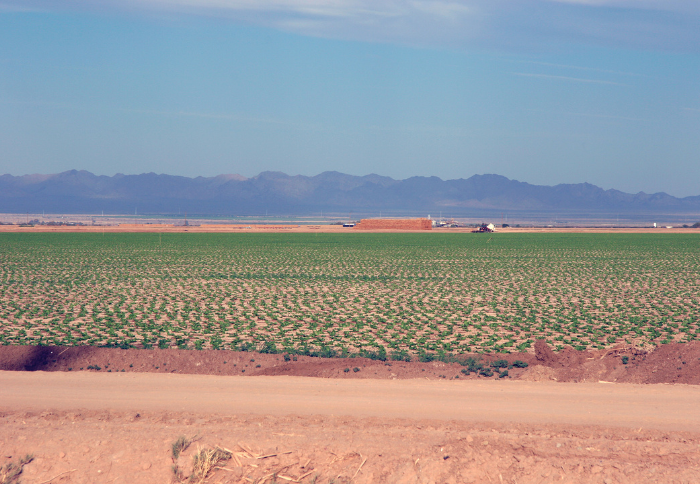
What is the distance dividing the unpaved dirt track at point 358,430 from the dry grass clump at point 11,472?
100 millimetres

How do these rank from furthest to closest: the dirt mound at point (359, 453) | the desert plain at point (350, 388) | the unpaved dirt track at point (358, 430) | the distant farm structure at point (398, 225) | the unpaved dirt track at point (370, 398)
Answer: the distant farm structure at point (398, 225) < the unpaved dirt track at point (370, 398) < the desert plain at point (350, 388) < the unpaved dirt track at point (358, 430) < the dirt mound at point (359, 453)

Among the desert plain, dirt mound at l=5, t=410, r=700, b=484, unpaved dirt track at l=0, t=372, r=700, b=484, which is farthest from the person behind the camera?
the desert plain

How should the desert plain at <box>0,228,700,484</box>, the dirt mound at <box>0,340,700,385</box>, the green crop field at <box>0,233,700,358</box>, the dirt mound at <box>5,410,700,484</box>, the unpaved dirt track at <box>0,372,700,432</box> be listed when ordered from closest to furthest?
the dirt mound at <box>5,410,700,484</box>
the desert plain at <box>0,228,700,484</box>
the unpaved dirt track at <box>0,372,700,432</box>
the dirt mound at <box>0,340,700,385</box>
the green crop field at <box>0,233,700,358</box>

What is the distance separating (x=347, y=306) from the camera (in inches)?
831

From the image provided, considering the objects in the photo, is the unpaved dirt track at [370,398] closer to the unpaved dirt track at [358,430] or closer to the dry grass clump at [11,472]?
the unpaved dirt track at [358,430]

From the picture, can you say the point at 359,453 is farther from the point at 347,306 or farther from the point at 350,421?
the point at 347,306

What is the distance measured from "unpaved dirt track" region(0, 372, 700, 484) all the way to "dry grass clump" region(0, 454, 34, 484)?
0.10 m

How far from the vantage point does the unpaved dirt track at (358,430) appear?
292 inches

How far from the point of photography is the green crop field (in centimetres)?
1522

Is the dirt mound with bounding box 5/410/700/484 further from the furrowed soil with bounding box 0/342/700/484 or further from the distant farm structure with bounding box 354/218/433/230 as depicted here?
the distant farm structure with bounding box 354/218/433/230

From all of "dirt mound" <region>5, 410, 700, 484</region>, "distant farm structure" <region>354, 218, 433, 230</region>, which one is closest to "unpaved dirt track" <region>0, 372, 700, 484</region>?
"dirt mound" <region>5, 410, 700, 484</region>

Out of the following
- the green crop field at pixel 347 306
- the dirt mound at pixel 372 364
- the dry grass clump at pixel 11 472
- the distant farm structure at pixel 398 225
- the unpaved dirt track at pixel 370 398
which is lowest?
the distant farm structure at pixel 398 225

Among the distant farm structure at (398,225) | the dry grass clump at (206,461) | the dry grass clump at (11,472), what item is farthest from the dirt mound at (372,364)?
the distant farm structure at (398,225)

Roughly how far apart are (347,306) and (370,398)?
11431mm
